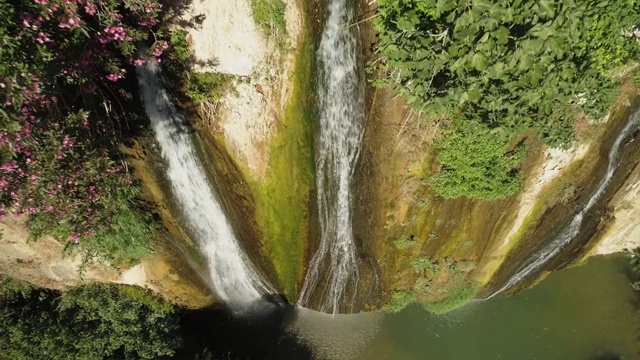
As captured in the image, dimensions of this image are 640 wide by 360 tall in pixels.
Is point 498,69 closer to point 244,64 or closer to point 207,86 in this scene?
point 244,64

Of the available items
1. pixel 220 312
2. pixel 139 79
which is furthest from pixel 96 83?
pixel 220 312

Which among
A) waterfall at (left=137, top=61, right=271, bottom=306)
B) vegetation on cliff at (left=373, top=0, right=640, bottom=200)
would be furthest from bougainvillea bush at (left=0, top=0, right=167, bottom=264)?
vegetation on cliff at (left=373, top=0, right=640, bottom=200)

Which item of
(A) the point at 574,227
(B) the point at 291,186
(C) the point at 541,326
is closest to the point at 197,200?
(B) the point at 291,186

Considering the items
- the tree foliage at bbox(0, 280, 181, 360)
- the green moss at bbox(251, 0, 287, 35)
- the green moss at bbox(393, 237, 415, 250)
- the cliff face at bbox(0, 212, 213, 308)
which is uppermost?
the green moss at bbox(251, 0, 287, 35)

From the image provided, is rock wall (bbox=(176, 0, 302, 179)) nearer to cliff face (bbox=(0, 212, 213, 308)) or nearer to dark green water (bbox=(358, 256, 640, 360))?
Answer: cliff face (bbox=(0, 212, 213, 308))

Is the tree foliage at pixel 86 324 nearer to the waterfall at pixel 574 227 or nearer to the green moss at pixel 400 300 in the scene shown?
the green moss at pixel 400 300

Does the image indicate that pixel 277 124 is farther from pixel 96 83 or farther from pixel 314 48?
pixel 96 83
